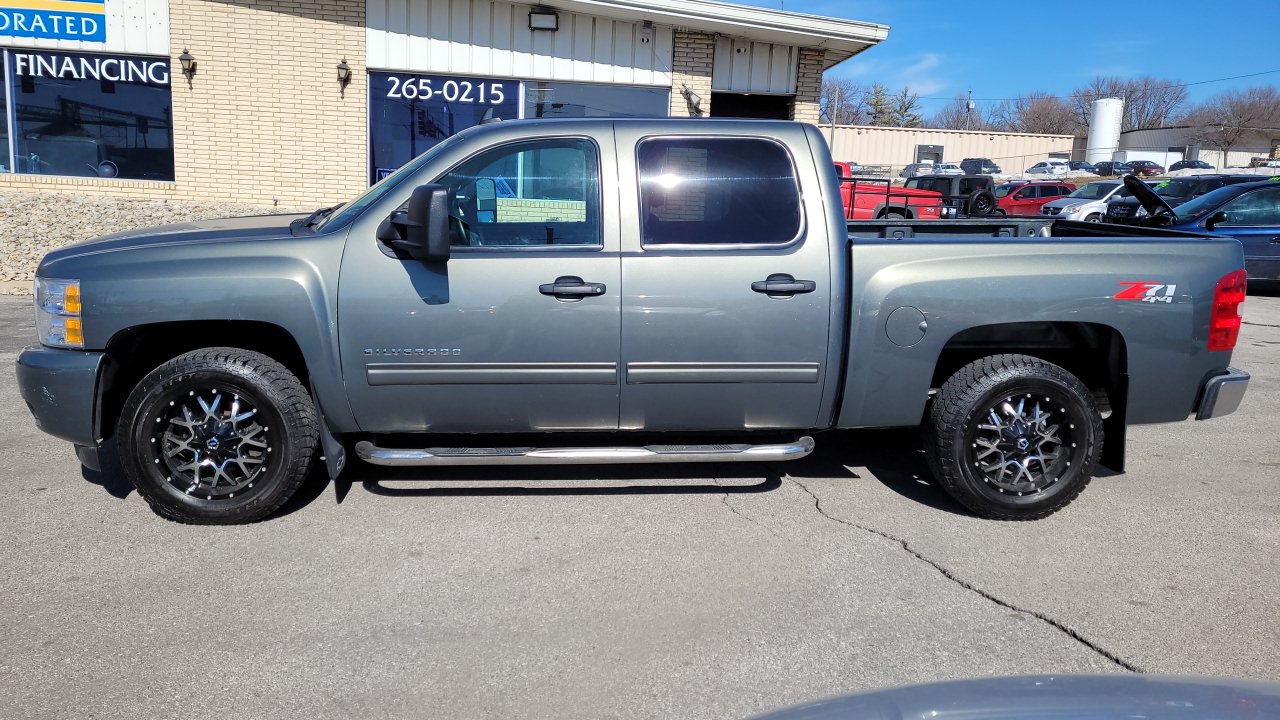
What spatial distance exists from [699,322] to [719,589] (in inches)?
48.1

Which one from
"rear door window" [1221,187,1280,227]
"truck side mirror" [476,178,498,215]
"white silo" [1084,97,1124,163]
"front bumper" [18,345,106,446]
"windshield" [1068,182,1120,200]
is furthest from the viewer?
"white silo" [1084,97,1124,163]

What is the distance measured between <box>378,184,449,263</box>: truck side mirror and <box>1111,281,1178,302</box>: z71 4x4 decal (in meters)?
3.11

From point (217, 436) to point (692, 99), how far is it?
1149 centimetres

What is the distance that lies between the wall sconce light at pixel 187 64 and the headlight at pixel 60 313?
400 inches

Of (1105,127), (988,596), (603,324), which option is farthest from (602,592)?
(1105,127)

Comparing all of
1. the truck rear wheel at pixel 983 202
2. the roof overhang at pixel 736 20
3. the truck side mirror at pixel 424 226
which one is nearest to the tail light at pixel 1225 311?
the truck side mirror at pixel 424 226

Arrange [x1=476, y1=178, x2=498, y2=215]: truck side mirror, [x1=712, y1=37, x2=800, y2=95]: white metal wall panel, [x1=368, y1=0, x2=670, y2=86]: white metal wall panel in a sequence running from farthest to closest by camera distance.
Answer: [x1=712, y1=37, x2=800, y2=95]: white metal wall panel < [x1=368, y1=0, x2=670, y2=86]: white metal wall panel < [x1=476, y1=178, x2=498, y2=215]: truck side mirror

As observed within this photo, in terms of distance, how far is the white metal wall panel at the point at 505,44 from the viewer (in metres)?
13.4

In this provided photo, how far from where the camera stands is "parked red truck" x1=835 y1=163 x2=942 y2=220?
56.5 feet

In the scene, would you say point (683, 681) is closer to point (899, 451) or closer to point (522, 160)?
point (522, 160)

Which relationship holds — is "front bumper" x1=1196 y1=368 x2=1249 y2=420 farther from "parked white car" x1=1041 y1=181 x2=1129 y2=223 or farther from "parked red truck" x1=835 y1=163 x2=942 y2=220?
Result: "parked white car" x1=1041 y1=181 x2=1129 y2=223

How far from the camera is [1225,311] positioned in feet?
14.5

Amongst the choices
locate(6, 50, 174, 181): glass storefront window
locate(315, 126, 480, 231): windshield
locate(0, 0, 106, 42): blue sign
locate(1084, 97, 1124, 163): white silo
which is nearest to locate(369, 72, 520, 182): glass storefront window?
locate(6, 50, 174, 181): glass storefront window

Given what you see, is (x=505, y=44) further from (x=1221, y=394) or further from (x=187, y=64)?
(x=1221, y=394)
